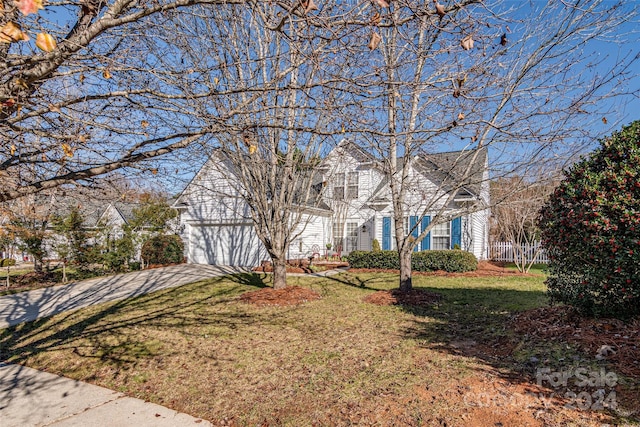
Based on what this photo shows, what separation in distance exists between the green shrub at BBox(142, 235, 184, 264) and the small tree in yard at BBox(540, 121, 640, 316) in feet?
48.3

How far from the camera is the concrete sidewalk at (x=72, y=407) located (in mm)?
3037

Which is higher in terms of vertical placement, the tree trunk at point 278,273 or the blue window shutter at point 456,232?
the blue window shutter at point 456,232

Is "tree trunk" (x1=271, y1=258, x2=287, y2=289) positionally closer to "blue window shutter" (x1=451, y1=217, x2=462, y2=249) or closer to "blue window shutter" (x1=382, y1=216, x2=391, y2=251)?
"blue window shutter" (x1=382, y1=216, x2=391, y2=251)

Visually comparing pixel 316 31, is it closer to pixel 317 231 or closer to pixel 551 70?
pixel 551 70

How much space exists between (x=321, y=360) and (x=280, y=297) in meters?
3.58

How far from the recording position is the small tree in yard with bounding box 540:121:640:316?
12.7 feet

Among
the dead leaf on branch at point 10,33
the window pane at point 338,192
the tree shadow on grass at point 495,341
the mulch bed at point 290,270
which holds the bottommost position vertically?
the tree shadow on grass at point 495,341

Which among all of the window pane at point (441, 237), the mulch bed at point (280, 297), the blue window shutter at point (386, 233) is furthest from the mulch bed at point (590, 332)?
the blue window shutter at point (386, 233)

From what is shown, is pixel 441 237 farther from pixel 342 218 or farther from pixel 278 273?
pixel 278 273

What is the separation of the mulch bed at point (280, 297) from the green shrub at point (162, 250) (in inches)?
355

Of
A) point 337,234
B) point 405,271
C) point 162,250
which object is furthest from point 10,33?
point 337,234

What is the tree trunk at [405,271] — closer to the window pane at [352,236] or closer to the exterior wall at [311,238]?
the exterior wall at [311,238]

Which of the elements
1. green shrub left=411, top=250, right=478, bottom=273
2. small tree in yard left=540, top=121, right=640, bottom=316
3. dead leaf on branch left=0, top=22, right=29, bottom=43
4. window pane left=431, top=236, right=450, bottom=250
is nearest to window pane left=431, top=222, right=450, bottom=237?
window pane left=431, top=236, right=450, bottom=250

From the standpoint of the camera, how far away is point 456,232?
49.2 feet
